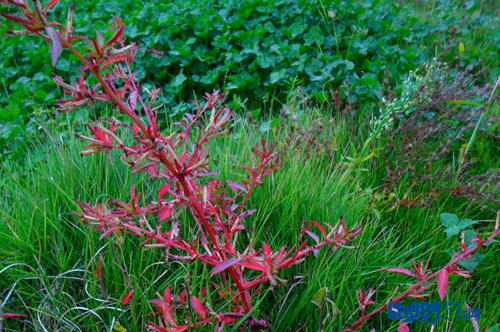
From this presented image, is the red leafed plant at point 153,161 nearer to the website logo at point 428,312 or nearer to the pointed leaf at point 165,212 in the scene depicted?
the pointed leaf at point 165,212

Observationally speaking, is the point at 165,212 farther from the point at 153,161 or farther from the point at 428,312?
the point at 428,312

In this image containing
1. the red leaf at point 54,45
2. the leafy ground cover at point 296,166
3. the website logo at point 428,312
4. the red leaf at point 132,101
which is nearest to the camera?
the red leaf at point 54,45

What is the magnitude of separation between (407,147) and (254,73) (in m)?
1.45

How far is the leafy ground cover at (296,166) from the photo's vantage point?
155 centimetres

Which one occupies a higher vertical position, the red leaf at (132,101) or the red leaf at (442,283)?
the red leaf at (132,101)

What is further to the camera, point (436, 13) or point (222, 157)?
point (436, 13)

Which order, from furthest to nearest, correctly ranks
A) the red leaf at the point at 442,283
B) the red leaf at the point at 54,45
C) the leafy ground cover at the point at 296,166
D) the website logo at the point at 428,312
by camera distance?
the leafy ground cover at the point at 296,166 < the website logo at the point at 428,312 < the red leaf at the point at 442,283 < the red leaf at the point at 54,45

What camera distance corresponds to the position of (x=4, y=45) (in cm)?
398

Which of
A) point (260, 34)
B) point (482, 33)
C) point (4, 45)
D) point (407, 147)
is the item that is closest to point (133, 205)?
point (407, 147)

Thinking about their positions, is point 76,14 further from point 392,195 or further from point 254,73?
point 392,195

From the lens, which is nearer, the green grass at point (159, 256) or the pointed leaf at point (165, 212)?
the pointed leaf at point (165, 212)

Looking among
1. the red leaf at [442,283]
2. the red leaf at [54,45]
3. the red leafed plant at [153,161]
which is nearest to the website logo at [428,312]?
the red leaf at [442,283]

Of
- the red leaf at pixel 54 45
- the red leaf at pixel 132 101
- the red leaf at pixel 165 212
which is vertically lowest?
the red leaf at pixel 165 212

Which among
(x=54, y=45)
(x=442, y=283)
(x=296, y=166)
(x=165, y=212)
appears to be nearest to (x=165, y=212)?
(x=165, y=212)
